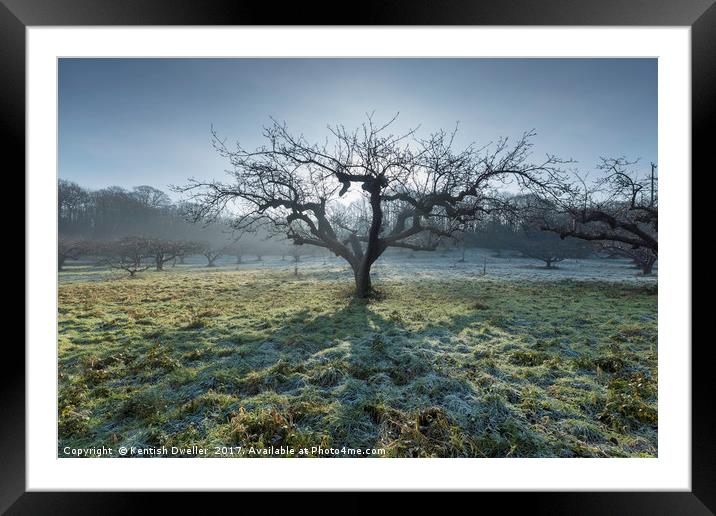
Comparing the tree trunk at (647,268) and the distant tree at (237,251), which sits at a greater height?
the distant tree at (237,251)

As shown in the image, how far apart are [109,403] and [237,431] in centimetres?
188

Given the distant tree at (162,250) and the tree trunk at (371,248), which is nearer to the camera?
the tree trunk at (371,248)

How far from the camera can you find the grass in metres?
2.40

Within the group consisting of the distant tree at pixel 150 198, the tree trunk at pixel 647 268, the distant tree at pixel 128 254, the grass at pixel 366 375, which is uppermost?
the distant tree at pixel 150 198

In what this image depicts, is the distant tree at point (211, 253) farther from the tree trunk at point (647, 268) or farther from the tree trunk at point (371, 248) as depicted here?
A: the tree trunk at point (647, 268)

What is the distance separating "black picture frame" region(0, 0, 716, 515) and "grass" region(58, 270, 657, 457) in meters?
0.38

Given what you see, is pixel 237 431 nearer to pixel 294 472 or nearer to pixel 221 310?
pixel 294 472

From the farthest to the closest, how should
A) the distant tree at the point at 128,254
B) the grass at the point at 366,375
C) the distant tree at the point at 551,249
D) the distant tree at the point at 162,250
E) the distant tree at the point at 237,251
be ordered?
the distant tree at the point at 237,251, the distant tree at the point at 551,249, the distant tree at the point at 162,250, the distant tree at the point at 128,254, the grass at the point at 366,375

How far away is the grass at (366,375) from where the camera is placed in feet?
7.88

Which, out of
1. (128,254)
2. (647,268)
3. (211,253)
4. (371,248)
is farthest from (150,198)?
(647,268)
